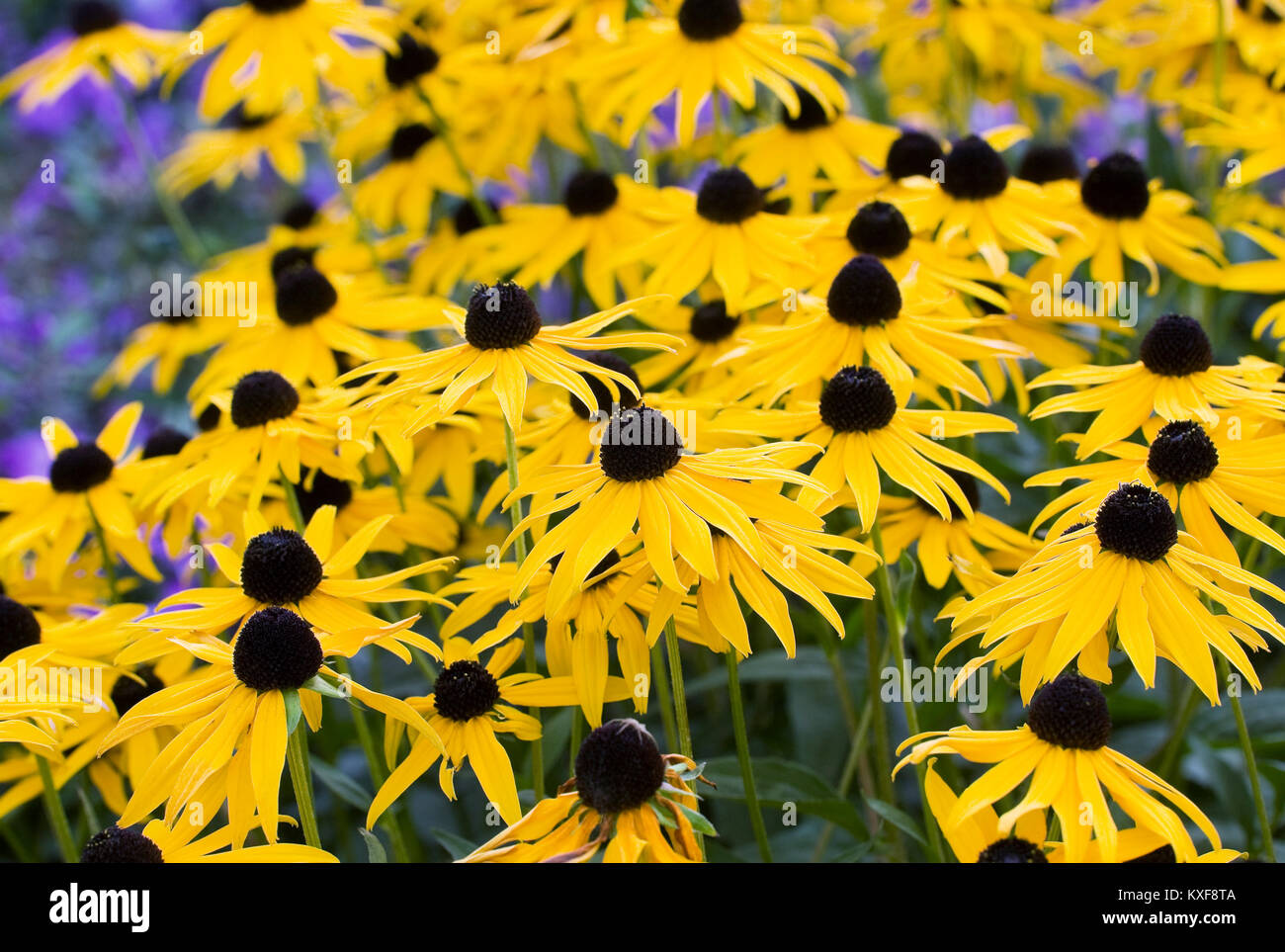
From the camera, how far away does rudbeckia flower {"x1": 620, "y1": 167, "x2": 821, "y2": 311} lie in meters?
1.69

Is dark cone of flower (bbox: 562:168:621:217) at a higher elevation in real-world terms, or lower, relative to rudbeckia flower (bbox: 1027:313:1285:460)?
higher

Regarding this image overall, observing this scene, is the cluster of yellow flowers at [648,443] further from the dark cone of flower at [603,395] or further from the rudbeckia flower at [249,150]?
the rudbeckia flower at [249,150]

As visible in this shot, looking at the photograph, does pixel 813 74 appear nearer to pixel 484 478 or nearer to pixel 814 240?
pixel 814 240

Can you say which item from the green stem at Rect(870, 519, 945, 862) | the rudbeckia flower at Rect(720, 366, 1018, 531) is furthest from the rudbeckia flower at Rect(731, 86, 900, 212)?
the green stem at Rect(870, 519, 945, 862)

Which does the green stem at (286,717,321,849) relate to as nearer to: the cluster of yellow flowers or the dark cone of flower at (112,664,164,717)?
the cluster of yellow flowers

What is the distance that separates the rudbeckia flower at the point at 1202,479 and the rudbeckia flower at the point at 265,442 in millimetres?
820

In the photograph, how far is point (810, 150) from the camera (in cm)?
202

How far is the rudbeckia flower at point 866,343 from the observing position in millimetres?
1464

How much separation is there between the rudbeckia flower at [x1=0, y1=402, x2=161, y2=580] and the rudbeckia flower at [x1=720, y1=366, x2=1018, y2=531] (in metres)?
0.86

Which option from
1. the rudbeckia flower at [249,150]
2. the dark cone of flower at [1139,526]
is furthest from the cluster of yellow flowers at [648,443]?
the rudbeckia flower at [249,150]

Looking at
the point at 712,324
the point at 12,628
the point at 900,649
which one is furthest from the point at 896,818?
the point at 12,628

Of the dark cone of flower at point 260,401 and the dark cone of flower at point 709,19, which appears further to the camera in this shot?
the dark cone of flower at point 709,19
